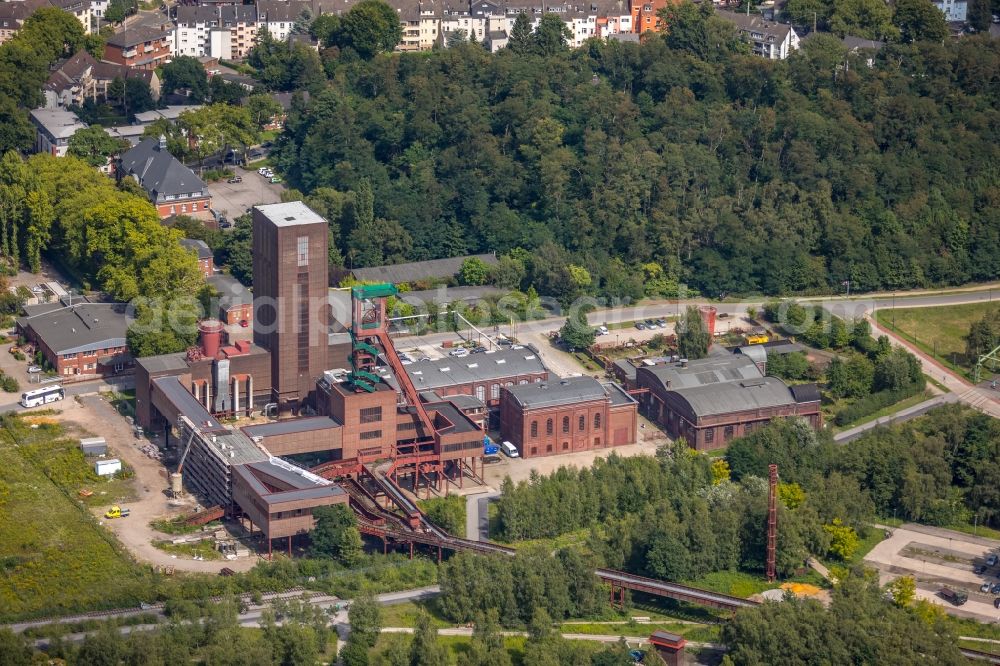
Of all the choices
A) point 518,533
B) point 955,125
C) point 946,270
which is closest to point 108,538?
point 518,533

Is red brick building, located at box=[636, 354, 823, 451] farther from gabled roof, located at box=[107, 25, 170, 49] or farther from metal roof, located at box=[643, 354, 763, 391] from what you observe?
gabled roof, located at box=[107, 25, 170, 49]

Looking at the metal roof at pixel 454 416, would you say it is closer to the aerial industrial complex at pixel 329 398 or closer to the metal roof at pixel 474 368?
the aerial industrial complex at pixel 329 398

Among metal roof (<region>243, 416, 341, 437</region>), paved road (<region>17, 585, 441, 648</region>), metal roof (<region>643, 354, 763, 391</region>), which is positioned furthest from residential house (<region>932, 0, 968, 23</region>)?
paved road (<region>17, 585, 441, 648</region>)

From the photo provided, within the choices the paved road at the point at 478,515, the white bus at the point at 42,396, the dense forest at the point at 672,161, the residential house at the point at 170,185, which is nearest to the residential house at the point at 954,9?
the dense forest at the point at 672,161

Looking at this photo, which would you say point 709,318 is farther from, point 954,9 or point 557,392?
point 954,9

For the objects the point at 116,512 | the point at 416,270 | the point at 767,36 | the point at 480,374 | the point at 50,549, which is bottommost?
the point at 50,549

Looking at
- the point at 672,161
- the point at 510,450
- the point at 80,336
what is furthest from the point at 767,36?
the point at 80,336
